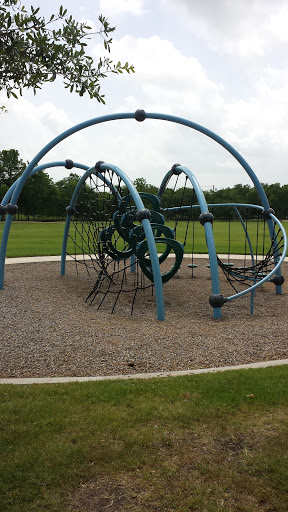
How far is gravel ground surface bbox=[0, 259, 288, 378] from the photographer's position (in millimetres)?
6109

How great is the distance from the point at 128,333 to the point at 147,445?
3.66 m

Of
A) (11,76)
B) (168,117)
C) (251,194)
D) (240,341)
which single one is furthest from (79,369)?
(251,194)

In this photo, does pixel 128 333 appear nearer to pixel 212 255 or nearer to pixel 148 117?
pixel 212 255

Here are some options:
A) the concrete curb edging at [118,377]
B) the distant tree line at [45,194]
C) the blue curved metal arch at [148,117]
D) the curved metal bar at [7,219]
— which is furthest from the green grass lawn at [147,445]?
the distant tree line at [45,194]

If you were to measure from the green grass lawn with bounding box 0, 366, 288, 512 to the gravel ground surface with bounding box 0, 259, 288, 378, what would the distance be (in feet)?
2.75

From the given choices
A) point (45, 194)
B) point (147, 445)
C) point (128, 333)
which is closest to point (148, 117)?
point (128, 333)

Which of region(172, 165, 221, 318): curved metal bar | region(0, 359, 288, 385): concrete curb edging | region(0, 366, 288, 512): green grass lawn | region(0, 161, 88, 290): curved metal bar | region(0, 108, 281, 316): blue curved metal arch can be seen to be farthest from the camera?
region(0, 161, 88, 290): curved metal bar

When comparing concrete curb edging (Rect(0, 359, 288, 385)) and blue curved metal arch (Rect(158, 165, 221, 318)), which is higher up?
blue curved metal arch (Rect(158, 165, 221, 318))

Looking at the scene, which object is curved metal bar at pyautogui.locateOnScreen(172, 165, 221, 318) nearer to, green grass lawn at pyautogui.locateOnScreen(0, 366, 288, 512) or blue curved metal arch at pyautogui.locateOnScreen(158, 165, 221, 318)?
blue curved metal arch at pyautogui.locateOnScreen(158, 165, 221, 318)

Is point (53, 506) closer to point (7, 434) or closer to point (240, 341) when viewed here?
point (7, 434)

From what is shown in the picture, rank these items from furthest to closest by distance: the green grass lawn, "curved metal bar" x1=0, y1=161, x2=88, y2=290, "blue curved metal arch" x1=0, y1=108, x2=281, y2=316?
"curved metal bar" x1=0, y1=161, x2=88, y2=290
"blue curved metal arch" x1=0, y1=108, x2=281, y2=316
the green grass lawn

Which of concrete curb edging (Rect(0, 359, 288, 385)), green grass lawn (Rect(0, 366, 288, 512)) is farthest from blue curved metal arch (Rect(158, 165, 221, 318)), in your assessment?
green grass lawn (Rect(0, 366, 288, 512))

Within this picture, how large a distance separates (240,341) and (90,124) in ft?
20.2

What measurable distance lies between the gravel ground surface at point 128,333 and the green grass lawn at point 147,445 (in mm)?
839
